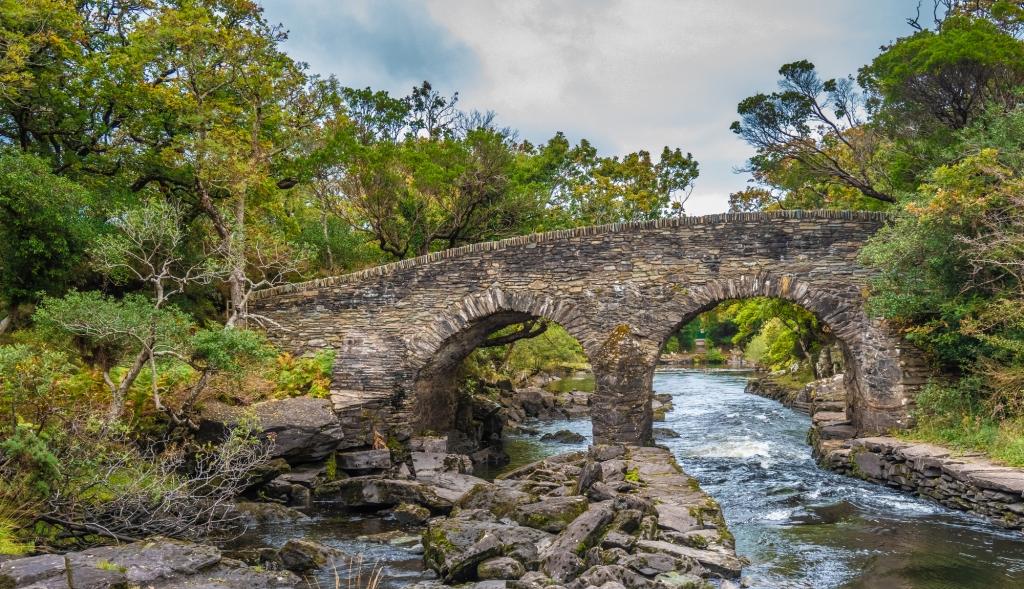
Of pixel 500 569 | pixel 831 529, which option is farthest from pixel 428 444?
pixel 831 529

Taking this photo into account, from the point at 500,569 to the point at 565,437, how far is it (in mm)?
11636

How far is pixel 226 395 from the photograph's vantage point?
12.5m

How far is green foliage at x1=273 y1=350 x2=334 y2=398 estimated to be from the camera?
46.0ft

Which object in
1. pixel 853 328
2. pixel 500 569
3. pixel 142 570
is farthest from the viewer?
pixel 853 328

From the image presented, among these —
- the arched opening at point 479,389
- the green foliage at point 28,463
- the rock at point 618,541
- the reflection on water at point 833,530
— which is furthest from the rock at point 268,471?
the reflection on water at point 833,530

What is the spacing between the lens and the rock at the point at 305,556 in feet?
25.8

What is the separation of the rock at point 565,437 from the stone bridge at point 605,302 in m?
4.33

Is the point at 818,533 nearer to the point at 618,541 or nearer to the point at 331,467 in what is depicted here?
the point at 618,541

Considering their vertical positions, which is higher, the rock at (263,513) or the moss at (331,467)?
the moss at (331,467)

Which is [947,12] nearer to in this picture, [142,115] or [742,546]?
[742,546]

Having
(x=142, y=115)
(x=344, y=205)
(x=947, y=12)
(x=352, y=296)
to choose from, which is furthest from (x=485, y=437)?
(x=947, y=12)

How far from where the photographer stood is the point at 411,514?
34.3ft

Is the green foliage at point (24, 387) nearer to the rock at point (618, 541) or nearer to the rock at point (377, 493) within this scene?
the rock at point (377, 493)

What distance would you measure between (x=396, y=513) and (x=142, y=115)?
1061 centimetres
